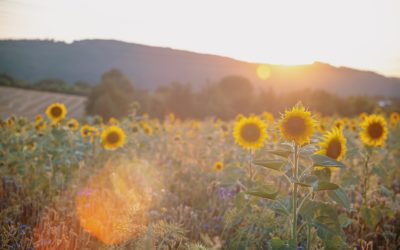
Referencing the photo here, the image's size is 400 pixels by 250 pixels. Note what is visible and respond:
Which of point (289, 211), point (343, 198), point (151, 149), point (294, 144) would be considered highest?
point (294, 144)

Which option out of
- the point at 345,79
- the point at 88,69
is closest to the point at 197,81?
the point at 88,69

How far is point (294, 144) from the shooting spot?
208cm

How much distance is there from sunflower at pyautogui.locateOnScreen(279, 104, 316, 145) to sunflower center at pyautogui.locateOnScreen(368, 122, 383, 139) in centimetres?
176

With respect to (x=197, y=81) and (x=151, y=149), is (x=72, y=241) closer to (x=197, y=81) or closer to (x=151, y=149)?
(x=151, y=149)

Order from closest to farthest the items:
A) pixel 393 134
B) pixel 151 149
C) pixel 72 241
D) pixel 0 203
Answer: pixel 72 241
pixel 0 203
pixel 393 134
pixel 151 149

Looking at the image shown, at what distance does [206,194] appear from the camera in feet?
13.3

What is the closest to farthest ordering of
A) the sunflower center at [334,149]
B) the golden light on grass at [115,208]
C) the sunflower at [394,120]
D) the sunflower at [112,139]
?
the golden light on grass at [115,208] < the sunflower center at [334,149] < the sunflower at [112,139] < the sunflower at [394,120]

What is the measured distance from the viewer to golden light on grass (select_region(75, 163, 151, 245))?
204cm

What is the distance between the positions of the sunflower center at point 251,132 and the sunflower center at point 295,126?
1.36 meters

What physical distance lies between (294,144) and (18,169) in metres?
3.31

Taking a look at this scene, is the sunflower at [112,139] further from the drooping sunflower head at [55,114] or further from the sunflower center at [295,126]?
the sunflower center at [295,126]

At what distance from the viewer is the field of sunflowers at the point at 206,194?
1953mm

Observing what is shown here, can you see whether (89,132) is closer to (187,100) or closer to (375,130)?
(375,130)

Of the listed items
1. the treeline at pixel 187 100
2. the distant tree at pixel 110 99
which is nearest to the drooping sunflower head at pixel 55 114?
the treeline at pixel 187 100
